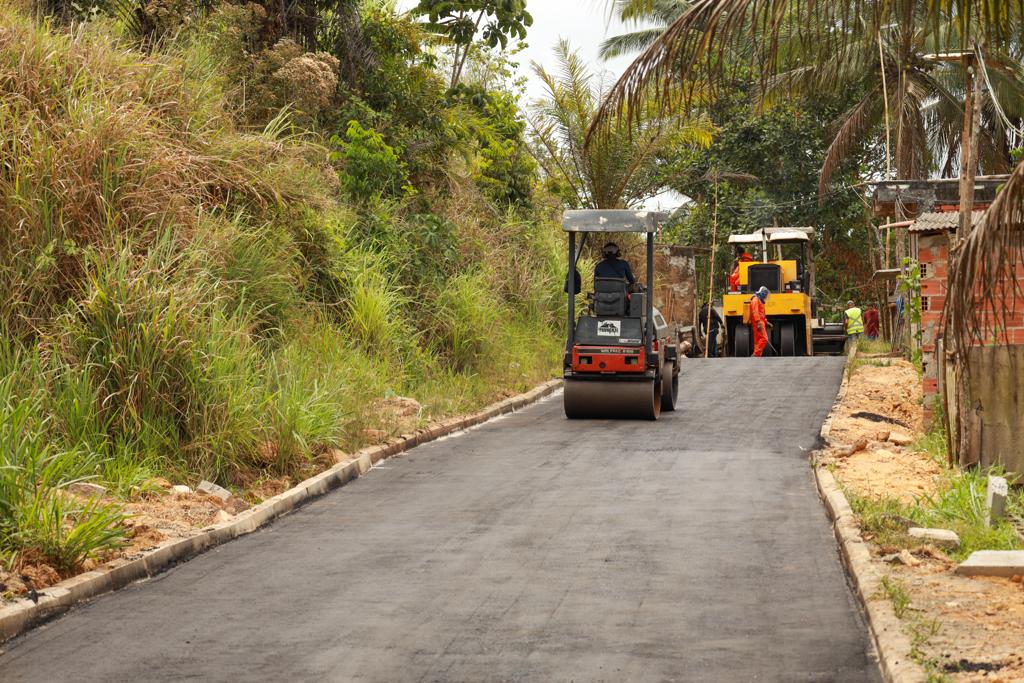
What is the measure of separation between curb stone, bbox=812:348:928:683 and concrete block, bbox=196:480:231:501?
4.83m

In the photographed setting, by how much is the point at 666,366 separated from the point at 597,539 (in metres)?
8.95

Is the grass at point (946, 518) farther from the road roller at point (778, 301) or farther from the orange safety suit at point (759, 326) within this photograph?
the road roller at point (778, 301)

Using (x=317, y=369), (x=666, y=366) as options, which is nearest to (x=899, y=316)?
(x=666, y=366)

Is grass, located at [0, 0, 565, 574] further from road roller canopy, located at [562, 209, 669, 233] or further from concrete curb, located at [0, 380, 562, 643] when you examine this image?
road roller canopy, located at [562, 209, 669, 233]

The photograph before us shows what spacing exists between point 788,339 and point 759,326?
120cm

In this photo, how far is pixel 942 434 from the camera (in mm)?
13250

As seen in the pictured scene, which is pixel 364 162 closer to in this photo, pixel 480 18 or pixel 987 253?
pixel 480 18

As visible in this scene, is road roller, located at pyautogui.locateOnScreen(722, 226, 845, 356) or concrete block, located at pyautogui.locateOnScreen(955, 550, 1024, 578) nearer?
concrete block, located at pyautogui.locateOnScreen(955, 550, 1024, 578)

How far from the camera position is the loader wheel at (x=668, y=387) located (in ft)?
58.6

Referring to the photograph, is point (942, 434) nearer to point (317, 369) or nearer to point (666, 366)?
point (666, 366)

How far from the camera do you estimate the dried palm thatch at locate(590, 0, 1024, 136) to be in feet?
19.4

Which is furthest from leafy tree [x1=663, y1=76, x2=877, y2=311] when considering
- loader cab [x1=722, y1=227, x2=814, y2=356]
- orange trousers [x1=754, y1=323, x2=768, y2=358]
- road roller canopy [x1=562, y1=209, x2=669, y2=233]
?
road roller canopy [x1=562, y1=209, x2=669, y2=233]

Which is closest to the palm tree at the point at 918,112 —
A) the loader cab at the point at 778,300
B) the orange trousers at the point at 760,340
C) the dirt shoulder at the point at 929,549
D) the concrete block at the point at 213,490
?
the loader cab at the point at 778,300

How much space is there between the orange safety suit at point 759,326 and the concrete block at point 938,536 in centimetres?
2191
